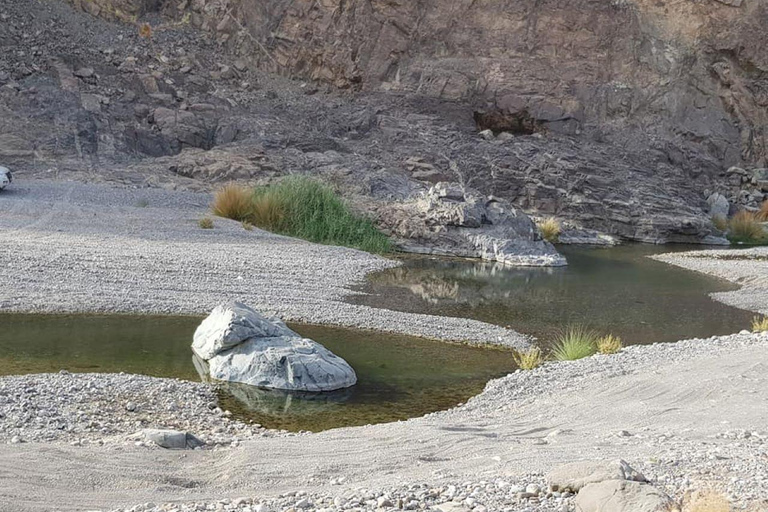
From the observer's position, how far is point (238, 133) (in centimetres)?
2716

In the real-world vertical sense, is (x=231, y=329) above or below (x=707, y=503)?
below

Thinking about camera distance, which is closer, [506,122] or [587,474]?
[587,474]

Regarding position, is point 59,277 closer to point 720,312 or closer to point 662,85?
point 720,312

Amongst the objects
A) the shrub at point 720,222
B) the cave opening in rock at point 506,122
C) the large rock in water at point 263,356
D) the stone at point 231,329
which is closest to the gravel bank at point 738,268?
the shrub at point 720,222

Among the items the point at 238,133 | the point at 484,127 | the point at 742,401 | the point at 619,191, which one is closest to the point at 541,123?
the point at 484,127

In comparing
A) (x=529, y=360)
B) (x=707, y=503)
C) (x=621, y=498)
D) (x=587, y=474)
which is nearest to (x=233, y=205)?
(x=529, y=360)

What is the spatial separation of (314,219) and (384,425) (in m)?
13.4

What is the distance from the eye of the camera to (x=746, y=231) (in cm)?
2705

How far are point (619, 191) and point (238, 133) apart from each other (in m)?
11.7

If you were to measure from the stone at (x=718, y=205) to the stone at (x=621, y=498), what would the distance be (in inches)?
1017

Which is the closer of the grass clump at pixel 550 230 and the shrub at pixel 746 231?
the grass clump at pixel 550 230

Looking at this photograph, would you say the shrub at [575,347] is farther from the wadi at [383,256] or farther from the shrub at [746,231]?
the shrub at [746,231]

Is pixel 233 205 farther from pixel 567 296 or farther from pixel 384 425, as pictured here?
pixel 384 425

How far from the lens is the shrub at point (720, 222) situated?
27609 millimetres
